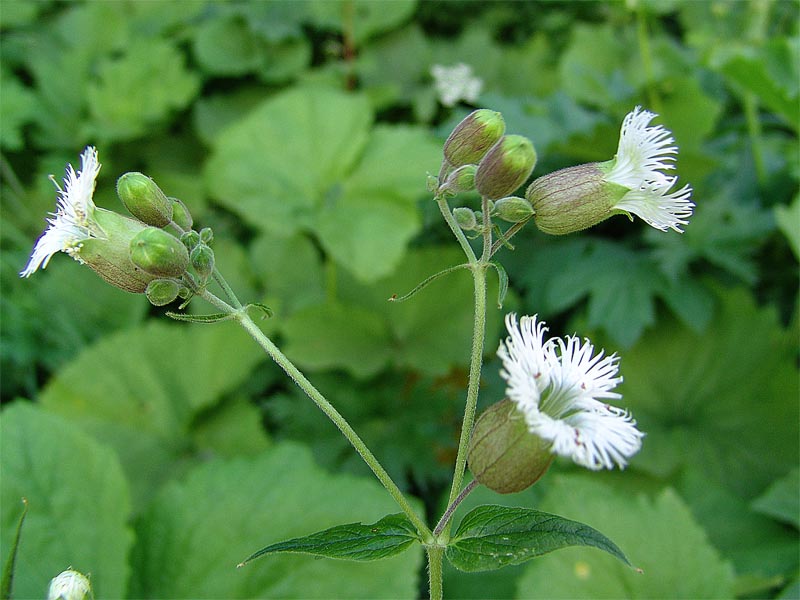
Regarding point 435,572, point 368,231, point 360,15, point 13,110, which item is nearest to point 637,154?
point 435,572

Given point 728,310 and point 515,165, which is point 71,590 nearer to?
point 515,165

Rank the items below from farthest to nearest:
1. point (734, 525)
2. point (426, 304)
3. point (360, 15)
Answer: point (360, 15) < point (426, 304) < point (734, 525)

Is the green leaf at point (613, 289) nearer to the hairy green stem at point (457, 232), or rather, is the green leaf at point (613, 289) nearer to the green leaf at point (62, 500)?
the hairy green stem at point (457, 232)

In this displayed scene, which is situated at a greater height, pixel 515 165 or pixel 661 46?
pixel 515 165

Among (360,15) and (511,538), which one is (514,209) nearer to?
(511,538)

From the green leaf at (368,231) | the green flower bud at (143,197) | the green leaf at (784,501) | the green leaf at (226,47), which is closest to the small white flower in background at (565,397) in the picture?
the green flower bud at (143,197)

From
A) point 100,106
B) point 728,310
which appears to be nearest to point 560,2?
point 728,310
